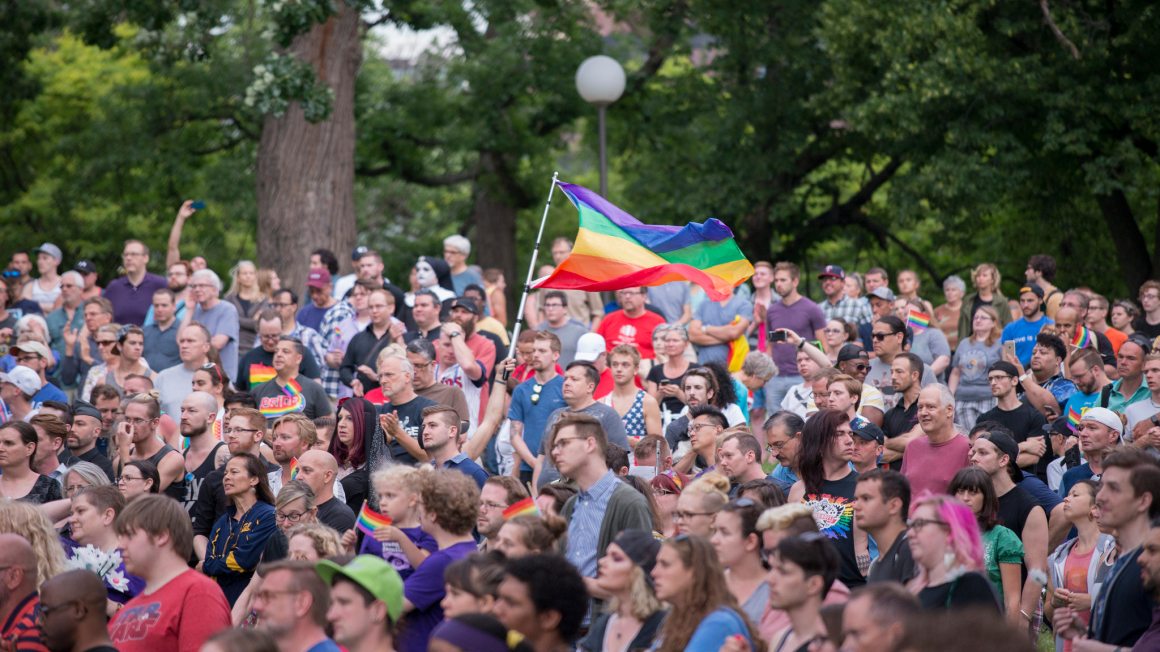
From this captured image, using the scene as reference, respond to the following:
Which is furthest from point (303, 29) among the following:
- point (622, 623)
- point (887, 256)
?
point (887, 256)

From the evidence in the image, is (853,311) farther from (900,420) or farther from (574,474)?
(574,474)

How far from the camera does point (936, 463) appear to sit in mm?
9469

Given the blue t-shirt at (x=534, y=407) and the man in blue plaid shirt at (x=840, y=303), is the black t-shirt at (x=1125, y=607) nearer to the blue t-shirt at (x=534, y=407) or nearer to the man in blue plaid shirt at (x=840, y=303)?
the blue t-shirt at (x=534, y=407)

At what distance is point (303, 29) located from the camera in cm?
1669

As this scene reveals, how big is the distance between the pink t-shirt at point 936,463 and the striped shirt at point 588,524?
2.43m

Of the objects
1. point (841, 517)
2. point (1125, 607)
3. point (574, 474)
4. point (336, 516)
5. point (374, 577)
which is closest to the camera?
point (374, 577)

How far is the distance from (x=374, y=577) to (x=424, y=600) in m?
0.89

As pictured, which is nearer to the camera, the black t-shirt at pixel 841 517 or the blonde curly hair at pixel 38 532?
the blonde curly hair at pixel 38 532

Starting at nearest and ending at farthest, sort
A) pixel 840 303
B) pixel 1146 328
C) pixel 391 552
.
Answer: pixel 391 552 → pixel 1146 328 → pixel 840 303

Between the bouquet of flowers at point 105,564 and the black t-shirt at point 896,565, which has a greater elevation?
the black t-shirt at point 896,565

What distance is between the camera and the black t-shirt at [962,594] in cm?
627

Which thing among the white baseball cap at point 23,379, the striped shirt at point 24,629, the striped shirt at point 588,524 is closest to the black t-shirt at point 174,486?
the white baseball cap at point 23,379

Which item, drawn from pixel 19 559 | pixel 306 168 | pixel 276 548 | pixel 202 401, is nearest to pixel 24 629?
pixel 19 559

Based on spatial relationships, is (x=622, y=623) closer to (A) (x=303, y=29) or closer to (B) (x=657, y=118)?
(A) (x=303, y=29)
